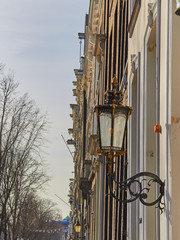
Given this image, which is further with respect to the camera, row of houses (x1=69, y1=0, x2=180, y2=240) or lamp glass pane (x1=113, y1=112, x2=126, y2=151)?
lamp glass pane (x1=113, y1=112, x2=126, y2=151)

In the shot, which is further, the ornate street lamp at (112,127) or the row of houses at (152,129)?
the ornate street lamp at (112,127)

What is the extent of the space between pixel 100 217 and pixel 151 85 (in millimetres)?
15136

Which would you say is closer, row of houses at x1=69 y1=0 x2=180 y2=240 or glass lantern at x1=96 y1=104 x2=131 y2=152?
row of houses at x1=69 y1=0 x2=180 y2=240

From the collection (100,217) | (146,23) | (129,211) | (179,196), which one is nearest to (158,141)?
(179,196)

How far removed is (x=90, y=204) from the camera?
3509cm

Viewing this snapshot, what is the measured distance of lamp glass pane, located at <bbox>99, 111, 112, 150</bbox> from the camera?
7344 millimetres

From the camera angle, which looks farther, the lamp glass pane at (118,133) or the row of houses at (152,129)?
the lamp glass pane at (118,133)

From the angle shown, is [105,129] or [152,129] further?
[152,129]

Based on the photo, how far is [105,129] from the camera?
24.2 ft

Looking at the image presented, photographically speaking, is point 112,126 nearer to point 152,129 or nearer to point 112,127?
point 112,127

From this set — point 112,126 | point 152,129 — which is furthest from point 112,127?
point 152,129

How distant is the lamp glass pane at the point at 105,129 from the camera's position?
734 centimetres

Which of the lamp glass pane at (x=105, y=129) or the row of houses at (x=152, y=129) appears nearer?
the row of houses at (x=152, y=129)

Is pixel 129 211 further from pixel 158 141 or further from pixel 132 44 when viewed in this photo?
pixel 158 141
